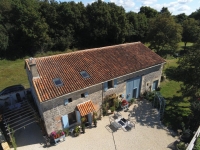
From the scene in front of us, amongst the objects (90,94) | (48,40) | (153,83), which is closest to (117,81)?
(90,94)

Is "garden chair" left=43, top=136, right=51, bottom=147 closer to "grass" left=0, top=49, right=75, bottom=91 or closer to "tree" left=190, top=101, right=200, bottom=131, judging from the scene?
"grass" left=0, top=49, right=75, bottom=91

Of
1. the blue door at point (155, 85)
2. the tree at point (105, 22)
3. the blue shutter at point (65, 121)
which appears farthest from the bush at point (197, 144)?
the tree at point (105, 22)

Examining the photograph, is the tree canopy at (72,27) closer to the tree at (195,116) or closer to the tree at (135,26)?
the tree at (135,26)

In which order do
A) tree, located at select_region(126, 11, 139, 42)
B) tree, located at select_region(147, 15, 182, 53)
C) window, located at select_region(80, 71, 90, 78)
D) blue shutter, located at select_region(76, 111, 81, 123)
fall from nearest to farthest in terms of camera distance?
blue shutter, located at select_region(76, 111, 81, 123) < window, located at select_region(80, 71, 90, 78) < tree, located at select_region(147, 15, 182, 53) < tree, located at select_region(126, 11, 139, 42)

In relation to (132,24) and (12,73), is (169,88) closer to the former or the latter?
(12,73)

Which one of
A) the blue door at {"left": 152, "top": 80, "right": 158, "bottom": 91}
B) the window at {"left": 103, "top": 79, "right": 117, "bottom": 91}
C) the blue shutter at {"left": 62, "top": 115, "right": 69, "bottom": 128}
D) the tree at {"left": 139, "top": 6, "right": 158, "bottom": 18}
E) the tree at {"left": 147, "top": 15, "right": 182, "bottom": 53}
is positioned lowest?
the blue shutter at {"left": 62, "top": 115, "right": 69, "bottom": 128}

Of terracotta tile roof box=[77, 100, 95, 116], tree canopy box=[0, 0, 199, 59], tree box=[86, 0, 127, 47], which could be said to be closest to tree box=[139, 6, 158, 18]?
tree canopy box=[0, 0, 199, 59]

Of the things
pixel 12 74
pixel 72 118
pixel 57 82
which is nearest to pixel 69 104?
pixel 72 118
